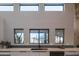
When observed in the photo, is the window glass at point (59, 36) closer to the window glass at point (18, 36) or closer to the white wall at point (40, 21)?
the white wall at point (40, 21)

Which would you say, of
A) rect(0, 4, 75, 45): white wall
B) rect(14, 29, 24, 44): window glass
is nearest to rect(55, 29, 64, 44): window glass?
rect(0, 4, 75, 45): white wall

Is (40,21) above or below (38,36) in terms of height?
above

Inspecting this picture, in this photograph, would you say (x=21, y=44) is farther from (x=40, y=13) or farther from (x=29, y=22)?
(x=40, y=13)

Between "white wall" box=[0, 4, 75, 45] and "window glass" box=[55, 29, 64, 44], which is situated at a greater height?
"white wall" box=[0, 4, 75, 45]

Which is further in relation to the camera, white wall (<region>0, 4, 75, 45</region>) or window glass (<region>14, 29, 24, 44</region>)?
white wall (<region>0, 4, 75, 45</region>)

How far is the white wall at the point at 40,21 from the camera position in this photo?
6.93ft

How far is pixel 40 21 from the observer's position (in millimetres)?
2277

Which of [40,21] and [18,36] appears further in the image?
[40,21]

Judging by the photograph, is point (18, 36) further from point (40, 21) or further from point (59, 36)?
point (59, 36)

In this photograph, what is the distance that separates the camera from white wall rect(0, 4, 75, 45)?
211 cm

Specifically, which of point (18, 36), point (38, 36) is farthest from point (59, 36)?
point (18, 36)

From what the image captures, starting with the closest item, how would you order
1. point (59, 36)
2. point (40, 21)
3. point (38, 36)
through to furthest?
point (38, 36) → point (59, 36) → point (40, 21)

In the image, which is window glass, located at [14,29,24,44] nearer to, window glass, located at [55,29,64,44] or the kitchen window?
the kitchen window

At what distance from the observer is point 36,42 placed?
1996mm
